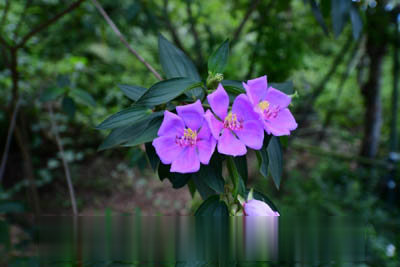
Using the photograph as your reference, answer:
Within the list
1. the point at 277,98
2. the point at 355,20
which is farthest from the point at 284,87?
the point at 355,20

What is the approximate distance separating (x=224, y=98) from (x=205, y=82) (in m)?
0.13

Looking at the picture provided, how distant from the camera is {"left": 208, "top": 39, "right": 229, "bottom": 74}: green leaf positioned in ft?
2.38

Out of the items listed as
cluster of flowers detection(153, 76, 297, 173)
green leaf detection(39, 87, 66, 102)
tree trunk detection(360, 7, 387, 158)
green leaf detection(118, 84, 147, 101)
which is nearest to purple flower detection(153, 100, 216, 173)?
cluster of flowers detection(153, 76, 297, 173)

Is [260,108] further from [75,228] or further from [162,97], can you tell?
[75,228]

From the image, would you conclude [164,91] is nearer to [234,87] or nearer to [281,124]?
[234,87]

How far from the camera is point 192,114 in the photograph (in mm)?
631

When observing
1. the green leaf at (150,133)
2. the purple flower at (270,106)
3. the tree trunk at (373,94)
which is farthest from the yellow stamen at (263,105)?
the tree trunk at (373,94)

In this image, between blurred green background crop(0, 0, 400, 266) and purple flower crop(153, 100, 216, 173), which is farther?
blurred green background crop(0, 0, 400, 266)

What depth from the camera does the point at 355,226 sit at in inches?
27.2

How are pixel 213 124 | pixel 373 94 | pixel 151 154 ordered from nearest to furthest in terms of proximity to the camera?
1. pixel 213 124
2. pixel 151 154
3. pixel 373 94

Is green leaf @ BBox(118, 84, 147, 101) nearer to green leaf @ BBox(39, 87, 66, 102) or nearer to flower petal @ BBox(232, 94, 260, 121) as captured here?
flower petal @ BBox(232, 94, 260, 121)

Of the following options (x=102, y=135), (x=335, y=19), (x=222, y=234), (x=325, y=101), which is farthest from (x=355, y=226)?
(x=325, y=101)

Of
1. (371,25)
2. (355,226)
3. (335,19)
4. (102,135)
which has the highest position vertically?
(371,25)

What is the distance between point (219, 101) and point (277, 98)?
16 centimetres
